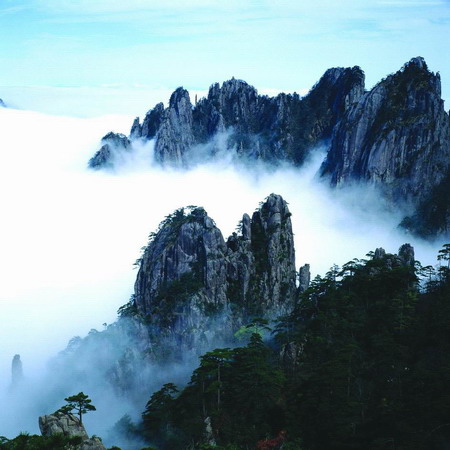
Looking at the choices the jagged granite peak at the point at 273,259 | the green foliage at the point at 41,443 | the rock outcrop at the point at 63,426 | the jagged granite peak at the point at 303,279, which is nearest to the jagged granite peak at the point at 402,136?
the jagged granite peak at the point at 273,259

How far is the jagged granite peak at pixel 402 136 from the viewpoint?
168 meters

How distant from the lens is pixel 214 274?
106188 millimetres

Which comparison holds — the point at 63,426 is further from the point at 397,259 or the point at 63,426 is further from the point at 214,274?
the point at 397,259

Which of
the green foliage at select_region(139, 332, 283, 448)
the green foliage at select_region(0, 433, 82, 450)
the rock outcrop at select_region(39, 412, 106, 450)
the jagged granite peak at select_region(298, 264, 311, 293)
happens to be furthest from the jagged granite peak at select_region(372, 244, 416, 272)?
the green foliage at select_region(0, 433, 82, 450)

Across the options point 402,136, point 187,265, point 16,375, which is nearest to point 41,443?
point 187,265

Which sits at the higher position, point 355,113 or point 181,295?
point 355,113

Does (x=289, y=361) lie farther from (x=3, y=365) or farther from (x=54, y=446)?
(x=3, y=365)

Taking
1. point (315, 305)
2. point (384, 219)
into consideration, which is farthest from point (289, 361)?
point (384, 219)

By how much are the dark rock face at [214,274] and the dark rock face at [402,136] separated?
6846 cm

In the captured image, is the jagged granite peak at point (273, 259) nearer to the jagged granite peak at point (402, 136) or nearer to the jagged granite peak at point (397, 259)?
the jagged granite peak at point (397, 259)

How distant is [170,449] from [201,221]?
50.9 m

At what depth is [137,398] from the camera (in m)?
94.7

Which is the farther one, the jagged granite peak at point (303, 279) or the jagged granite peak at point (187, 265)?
the jagged granite peak at point (187, 265)

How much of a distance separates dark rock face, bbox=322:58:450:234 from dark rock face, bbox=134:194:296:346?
68.5m
